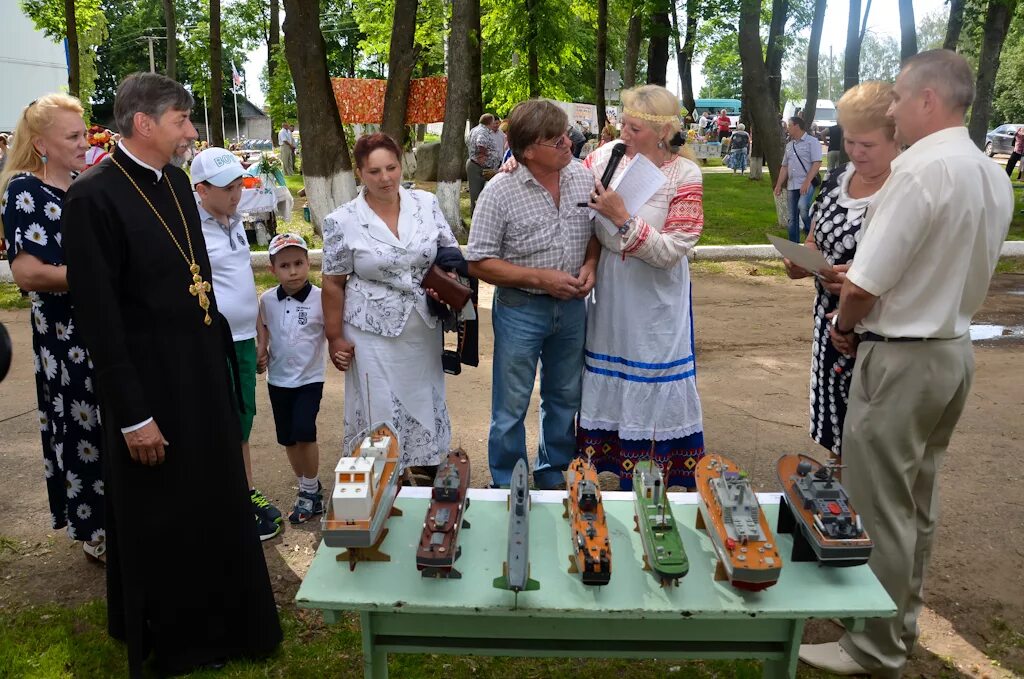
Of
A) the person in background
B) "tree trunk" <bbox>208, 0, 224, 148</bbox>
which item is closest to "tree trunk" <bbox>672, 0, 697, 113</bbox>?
"tree trunk" <bbox>208, 0, 224, 148</bbox>

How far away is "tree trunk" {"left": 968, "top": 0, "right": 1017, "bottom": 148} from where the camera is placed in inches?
673

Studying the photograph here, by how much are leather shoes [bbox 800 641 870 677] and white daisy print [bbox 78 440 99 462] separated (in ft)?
9.98

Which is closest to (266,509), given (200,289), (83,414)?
(83,414)

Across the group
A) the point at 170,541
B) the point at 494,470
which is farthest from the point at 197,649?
the point at 494,470

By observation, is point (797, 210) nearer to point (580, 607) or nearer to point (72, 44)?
point (580, 607)

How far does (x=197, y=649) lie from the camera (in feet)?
10.5

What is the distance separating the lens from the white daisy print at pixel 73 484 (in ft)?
12.2

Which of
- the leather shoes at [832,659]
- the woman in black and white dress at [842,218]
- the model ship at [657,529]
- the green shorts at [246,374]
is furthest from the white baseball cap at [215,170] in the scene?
the leather shoes at [832,659]

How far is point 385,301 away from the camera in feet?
13.2

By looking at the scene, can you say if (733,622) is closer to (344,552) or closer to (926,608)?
(344,552)

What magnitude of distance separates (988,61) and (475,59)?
1079cm

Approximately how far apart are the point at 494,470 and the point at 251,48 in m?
31.9

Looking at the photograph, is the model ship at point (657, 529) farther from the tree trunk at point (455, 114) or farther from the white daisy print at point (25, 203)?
the tree trunk at point (455, 114)

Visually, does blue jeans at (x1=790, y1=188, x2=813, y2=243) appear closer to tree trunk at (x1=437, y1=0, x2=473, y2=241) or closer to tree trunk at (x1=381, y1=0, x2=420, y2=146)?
tree trunk at (x1=437, y1=0, x2=473, y2=241)
